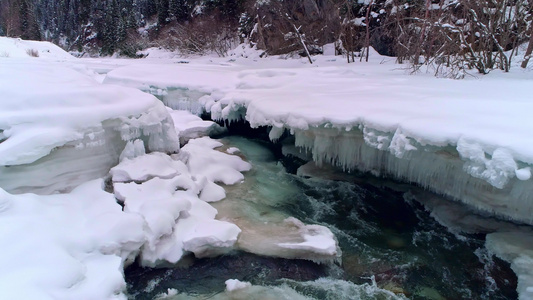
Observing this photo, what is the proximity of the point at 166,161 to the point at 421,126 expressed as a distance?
3.20m

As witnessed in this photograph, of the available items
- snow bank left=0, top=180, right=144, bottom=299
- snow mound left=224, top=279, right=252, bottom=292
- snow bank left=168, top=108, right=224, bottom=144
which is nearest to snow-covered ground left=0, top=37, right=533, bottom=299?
snow bank left=0, top=180, right=144, bottom=299

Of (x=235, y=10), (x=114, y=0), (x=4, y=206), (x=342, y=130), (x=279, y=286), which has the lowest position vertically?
(x=279, y=286)

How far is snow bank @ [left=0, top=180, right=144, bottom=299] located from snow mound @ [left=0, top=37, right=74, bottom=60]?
11606mm

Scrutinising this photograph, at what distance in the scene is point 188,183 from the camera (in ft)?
14.3

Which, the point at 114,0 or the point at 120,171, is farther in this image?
the point at 114,0

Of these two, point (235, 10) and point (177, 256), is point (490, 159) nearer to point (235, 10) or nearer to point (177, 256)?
point (177, 256)

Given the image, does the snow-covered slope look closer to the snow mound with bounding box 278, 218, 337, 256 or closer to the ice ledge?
the ice ledge

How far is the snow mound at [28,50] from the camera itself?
13.4 m

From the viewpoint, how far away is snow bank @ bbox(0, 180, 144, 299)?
2371 mm

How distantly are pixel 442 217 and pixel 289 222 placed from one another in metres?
1.92

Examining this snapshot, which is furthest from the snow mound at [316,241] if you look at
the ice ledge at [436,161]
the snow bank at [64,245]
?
the snow bank at [64,245]

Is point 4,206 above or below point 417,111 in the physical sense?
below

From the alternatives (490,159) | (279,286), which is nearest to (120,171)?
(279,286)

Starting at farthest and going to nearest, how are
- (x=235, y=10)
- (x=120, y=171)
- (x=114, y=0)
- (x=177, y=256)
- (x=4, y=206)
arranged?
1. (x=114, y=0)
2. (x=235, y=10)
3. (x=120, y=171)
4. (x=177, y=256)
5. (x=4, y=206)
